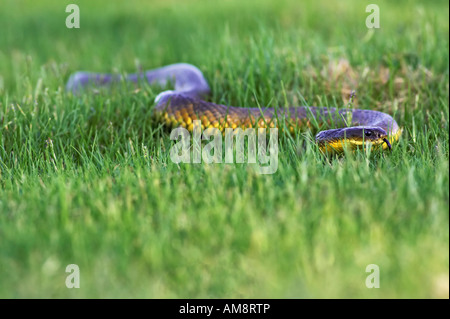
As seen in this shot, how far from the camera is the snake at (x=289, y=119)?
3.86 m

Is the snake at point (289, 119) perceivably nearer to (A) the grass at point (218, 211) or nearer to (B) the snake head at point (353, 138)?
(B) the snake head at point (353, 138)

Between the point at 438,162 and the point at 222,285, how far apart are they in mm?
1614

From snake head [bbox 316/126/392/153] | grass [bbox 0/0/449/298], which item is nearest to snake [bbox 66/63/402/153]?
snake head [bbox 316/126/392/153]

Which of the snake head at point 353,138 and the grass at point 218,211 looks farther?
the snake head at point 353,138

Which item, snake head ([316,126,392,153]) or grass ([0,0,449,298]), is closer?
grass ([0,0,449,298])

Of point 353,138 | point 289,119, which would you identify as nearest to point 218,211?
point 353,138

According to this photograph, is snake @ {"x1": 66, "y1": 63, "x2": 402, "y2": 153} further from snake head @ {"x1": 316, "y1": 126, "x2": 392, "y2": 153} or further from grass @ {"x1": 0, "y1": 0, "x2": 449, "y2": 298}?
grass @ {"x1": 0, "y1": 0, "x2": 449, "y2": 298}

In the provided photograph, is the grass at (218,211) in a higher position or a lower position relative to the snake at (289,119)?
lower

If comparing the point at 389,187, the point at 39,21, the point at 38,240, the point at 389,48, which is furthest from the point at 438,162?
the point at 39,21


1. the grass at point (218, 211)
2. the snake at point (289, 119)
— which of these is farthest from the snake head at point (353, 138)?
the grass at point (218, 211)

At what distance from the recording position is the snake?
3.86 m

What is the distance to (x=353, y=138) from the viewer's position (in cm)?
385

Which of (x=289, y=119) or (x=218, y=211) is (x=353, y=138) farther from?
(x=218, y=211)

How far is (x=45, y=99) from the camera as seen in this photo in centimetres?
475
